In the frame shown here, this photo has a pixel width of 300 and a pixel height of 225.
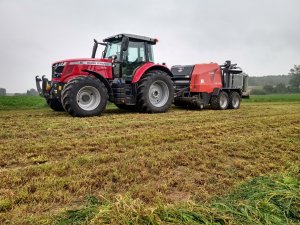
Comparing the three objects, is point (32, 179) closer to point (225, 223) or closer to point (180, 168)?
point (180, 168)

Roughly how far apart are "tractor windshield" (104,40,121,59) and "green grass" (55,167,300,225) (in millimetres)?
8169

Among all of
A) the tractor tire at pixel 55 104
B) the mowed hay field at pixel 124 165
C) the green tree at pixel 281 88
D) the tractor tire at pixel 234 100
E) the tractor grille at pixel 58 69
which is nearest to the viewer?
the mowed hay field at pixel 124 165

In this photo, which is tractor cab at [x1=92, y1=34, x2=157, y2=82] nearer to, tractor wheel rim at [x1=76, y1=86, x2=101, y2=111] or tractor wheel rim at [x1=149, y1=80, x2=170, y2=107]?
tractor wheel rim at [x1=149, y1=80, x2=170, y2=107]

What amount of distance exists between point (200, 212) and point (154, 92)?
8868mm

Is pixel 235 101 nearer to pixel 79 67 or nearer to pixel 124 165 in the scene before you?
pixel 79 67

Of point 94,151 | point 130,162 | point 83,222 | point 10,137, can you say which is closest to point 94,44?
point 10,137

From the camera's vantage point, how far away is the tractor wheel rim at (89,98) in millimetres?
9141

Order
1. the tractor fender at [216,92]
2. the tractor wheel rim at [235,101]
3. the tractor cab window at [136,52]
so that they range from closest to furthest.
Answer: the tractor cab window at [136,52], the tractor fender at [216,92], the tractor wheel rim at [235,101]

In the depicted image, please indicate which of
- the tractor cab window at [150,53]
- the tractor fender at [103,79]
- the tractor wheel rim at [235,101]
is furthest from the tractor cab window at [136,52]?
the tractor wheel rim at [235,101]

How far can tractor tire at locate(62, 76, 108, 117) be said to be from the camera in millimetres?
8656

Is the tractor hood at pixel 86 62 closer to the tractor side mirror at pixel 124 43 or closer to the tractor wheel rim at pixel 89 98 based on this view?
the tractor side mirror at pixel 124 43

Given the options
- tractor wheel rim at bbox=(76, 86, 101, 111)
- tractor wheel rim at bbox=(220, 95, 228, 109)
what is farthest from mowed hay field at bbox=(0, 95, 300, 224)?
tractor wheel rim at bbox=(220, 95, 228, 109)

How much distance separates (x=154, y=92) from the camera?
36.0 feet

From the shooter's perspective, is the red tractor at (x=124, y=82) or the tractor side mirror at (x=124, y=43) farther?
the tractor side mirror at (x=124, y=43)
